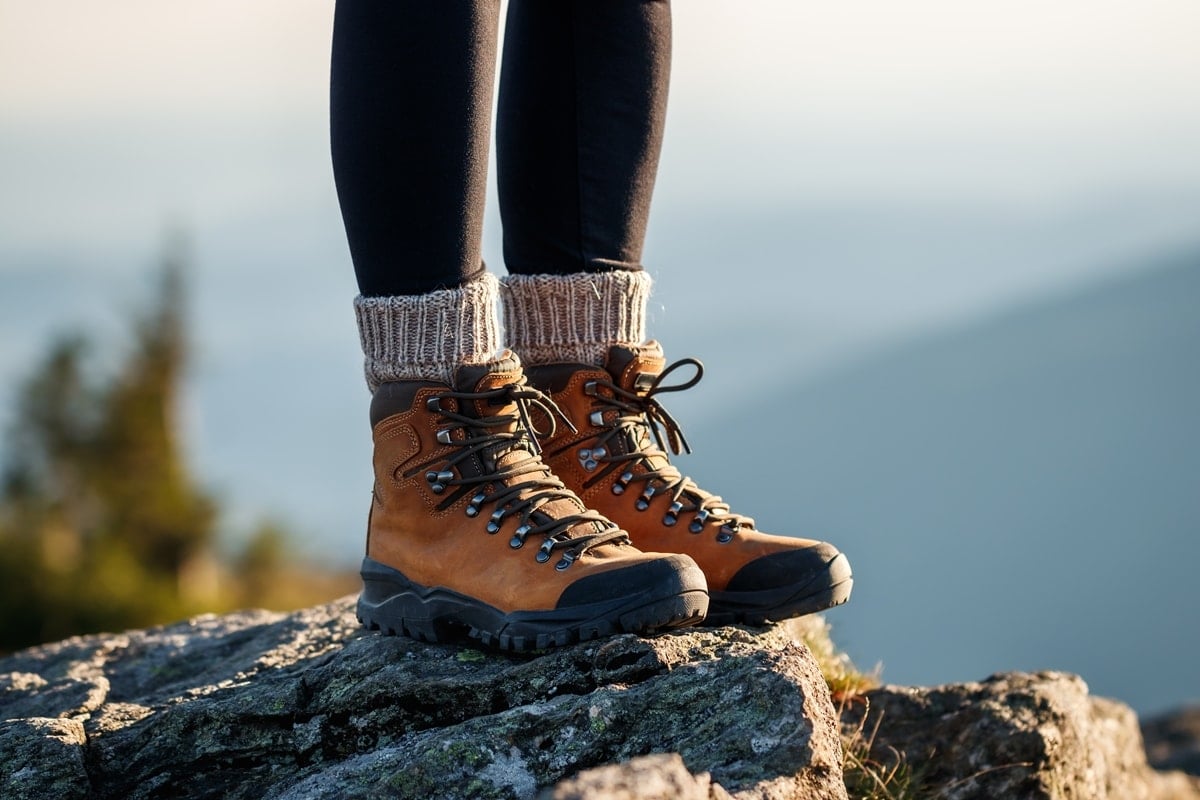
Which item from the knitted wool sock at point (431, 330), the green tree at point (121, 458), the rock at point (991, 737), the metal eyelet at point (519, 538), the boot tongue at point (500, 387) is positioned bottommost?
the green tree at point (121, 458)

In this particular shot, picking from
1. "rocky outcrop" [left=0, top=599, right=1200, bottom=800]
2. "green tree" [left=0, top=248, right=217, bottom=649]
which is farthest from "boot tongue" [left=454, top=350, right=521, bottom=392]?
"green tree" [left=0, top=248, right=217, bottom=649]

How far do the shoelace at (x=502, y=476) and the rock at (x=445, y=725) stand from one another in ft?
0.71

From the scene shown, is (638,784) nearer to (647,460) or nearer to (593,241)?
(647,460)

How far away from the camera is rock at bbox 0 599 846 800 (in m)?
1.74

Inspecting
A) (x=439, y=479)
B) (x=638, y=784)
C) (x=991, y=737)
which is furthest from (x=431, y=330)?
(x=991, y=737)

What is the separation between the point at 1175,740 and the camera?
4.30m

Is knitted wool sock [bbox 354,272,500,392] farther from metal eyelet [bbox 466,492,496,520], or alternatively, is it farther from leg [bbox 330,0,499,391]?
metal eyelet [bbox 466,492,496,520]

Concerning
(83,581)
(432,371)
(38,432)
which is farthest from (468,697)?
(38,432)

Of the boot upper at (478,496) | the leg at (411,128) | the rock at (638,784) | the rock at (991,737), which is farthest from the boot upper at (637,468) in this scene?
the rock at (638,784)

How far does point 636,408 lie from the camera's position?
2359mm

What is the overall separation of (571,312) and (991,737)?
4.23ft

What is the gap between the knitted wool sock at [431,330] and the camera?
81.7 inches

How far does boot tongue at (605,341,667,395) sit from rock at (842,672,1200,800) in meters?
0.83

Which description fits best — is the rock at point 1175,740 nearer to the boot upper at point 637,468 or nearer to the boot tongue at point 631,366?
the boot upper at point 637,468
